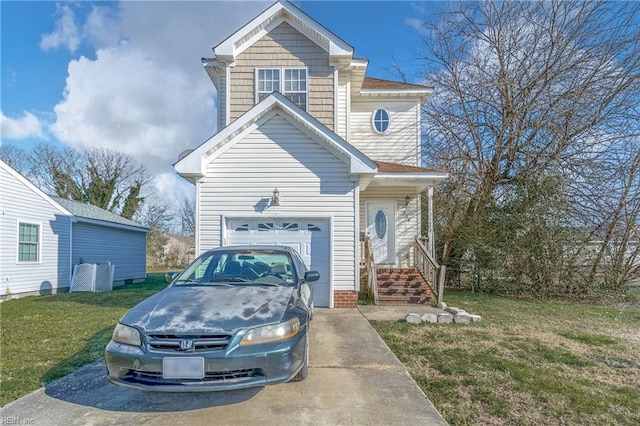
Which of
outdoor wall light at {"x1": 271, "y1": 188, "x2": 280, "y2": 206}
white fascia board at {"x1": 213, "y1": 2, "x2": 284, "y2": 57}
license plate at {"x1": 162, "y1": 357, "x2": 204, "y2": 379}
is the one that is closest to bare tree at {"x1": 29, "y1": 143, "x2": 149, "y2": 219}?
white fascia board at {"x1": 213, "y1": 2, "x2": 284, "y2": 57}

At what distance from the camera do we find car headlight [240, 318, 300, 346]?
3.26 meters

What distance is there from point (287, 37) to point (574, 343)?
33.0 ft

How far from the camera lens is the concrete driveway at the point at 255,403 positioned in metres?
3.29

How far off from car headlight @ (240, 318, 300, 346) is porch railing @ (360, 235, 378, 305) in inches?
254

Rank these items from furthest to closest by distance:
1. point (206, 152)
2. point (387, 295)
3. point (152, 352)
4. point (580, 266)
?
1. point (580, 266)
2. point (387, 295)
3. point (206, 152)
4. point (152, 352)

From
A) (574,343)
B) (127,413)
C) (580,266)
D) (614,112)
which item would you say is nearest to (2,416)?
(127,413)

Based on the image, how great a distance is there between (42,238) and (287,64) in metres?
10.9

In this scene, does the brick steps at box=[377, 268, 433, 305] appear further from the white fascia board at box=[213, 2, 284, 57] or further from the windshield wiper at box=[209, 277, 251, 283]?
the white fascia board at box=[213, 2, 284, 57]

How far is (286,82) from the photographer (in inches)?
427

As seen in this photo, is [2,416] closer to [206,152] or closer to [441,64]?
[206,152]

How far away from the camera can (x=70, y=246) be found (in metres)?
14.9

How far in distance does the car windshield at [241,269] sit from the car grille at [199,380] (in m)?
1.39

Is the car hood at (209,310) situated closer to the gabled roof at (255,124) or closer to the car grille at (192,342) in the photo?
the car grille at (192,342)

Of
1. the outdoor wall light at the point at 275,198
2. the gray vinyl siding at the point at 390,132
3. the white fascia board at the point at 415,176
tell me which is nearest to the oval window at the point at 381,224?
the gray vinyl siding at the point at 390,132
